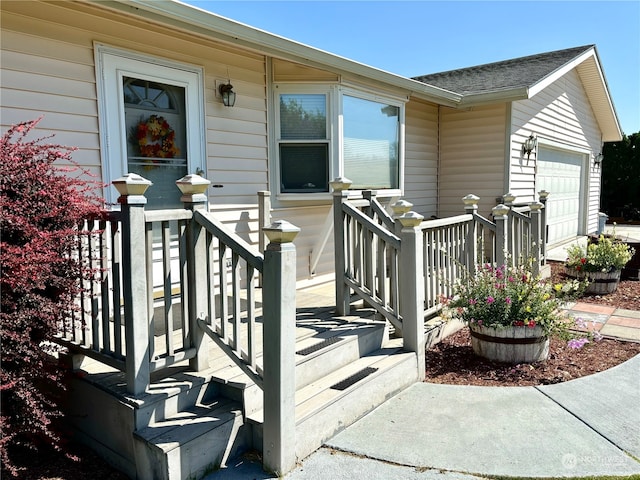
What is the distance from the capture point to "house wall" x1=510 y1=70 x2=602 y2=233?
8.52 meters

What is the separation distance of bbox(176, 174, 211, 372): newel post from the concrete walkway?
29.3 inches

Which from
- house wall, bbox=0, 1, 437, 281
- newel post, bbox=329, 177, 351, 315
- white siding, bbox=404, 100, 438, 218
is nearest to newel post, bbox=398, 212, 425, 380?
newel post, bbox=329, 177, 351, 315

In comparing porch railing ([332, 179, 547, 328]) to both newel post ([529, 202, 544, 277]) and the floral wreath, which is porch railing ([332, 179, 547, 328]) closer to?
the floral wreath

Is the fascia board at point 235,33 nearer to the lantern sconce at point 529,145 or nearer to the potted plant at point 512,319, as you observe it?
the potted plant at point 512,319

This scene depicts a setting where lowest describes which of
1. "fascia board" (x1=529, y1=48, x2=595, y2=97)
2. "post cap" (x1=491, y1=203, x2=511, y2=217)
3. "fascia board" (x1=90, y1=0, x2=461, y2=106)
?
"post cap" (x1=491, y1=203, x2=511, y2=217)

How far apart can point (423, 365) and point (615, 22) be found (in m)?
8.69

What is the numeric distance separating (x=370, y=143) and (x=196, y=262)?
4000 millimetres

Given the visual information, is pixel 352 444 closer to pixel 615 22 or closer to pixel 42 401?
pixel 42 401

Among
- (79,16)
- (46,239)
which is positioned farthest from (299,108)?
(46,239)

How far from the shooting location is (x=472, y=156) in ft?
28.0

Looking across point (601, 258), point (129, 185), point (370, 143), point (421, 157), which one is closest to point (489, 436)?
point (129, 185)

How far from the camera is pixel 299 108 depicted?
18.0 feet

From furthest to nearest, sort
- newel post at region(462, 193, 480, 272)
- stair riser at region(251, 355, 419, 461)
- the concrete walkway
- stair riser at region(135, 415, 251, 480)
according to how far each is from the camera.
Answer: newel post at region(462, 193, 480, 272) < stair riser at region(251, 355, 419, 461) < the concrete walkway < stair riser at region(135, 415, 251, 480)

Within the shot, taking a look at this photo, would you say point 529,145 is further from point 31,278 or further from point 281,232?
point 31,278
